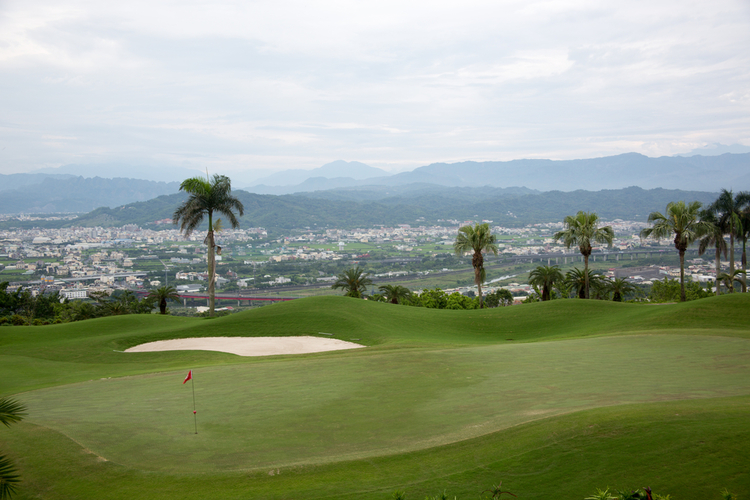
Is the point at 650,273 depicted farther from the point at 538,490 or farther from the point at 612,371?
the point at 538,490

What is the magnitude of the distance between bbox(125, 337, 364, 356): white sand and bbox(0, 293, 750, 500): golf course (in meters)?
5.77

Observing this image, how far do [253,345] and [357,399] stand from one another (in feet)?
50.3

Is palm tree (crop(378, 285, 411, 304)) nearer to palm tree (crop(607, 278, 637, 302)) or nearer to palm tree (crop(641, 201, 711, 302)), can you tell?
palm tree (crop(607, 278, 637, 302))

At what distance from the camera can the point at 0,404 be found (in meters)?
7.34

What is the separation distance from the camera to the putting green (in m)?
9.65

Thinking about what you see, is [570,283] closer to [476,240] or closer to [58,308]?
[476,240]

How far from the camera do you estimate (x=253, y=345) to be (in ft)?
86.7

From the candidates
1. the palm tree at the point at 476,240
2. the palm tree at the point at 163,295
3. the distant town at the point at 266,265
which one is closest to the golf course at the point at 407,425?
the palm tree at the point at 476,240

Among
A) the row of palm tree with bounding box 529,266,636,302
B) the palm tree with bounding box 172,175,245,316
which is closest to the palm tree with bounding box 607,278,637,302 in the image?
the row of palm tree with bounding box 529,266,636,302

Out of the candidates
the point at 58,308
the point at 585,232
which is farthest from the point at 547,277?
the point at 58,308

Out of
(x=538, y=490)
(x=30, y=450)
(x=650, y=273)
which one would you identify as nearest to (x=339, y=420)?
(x=538, y=490)

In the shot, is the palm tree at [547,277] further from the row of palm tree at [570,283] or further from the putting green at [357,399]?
the putting green at [357,399]

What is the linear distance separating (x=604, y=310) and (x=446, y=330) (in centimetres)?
1047

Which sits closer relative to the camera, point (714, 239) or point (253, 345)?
point (253, 345)
